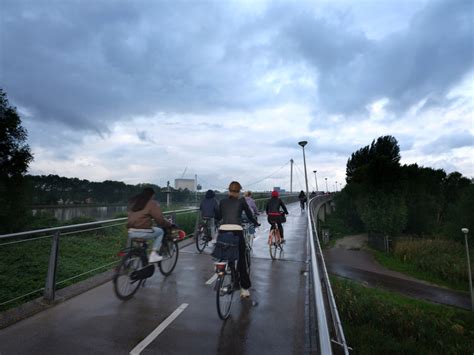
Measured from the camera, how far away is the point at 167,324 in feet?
13.6

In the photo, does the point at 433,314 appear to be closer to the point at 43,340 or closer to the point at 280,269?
the point at 280,269

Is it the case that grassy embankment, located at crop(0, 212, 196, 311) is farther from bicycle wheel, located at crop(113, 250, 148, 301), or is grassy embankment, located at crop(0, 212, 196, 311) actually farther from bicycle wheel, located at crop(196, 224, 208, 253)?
bicycle wheel, located at crop(113, 250, 148, 301)

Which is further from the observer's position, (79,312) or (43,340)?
(79,312)

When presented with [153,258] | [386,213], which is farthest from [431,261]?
[153,258]

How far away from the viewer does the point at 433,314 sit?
53.6 ft

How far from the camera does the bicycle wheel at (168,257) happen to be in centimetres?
644

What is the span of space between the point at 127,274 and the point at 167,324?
121 cm

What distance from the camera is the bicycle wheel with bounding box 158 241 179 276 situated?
6442 mm

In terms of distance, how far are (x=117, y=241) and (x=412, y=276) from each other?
2506 centimetres

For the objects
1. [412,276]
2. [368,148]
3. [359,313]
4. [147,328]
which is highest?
[368,148]

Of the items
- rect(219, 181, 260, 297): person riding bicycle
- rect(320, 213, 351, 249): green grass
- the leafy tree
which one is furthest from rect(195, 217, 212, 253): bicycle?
rect(320, 213, 351, 249): green grass

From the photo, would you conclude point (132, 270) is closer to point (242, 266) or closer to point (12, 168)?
point (242, 266)

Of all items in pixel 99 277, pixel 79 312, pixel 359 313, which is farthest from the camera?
pixel 359 313

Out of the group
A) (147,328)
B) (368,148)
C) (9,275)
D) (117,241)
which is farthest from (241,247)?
(368,148)
